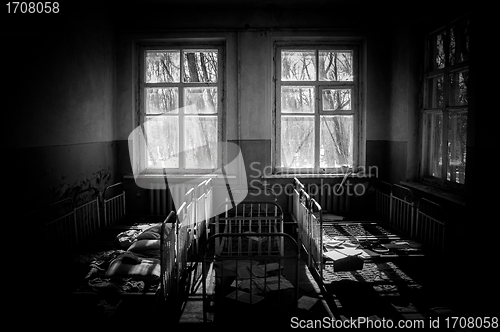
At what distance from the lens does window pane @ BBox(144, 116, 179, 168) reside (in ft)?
23.1

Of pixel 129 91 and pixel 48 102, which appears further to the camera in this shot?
pixel 129 91

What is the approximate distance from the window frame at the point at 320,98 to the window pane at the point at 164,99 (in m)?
1.73

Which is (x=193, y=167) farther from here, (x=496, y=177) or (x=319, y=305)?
(x=496, y=177)

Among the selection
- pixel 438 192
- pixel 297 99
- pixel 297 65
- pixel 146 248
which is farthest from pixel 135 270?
pixel 297 65

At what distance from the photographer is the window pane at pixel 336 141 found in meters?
7.07

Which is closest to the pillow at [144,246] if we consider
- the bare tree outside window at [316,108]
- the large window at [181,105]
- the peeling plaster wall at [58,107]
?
the peeling plaster wall at [58,107]

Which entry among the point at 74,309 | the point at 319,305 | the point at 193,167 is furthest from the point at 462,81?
the point at 74,309

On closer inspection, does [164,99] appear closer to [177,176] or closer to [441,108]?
[177,176]

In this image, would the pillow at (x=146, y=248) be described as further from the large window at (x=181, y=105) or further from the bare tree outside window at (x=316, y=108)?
the bare tree outside window at (x=316, y=108)

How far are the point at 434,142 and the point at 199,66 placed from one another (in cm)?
398

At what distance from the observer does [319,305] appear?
3.69m

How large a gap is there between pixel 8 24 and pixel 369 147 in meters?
5.48

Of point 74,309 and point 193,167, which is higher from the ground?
point 193,167

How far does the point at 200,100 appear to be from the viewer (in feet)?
23.0
